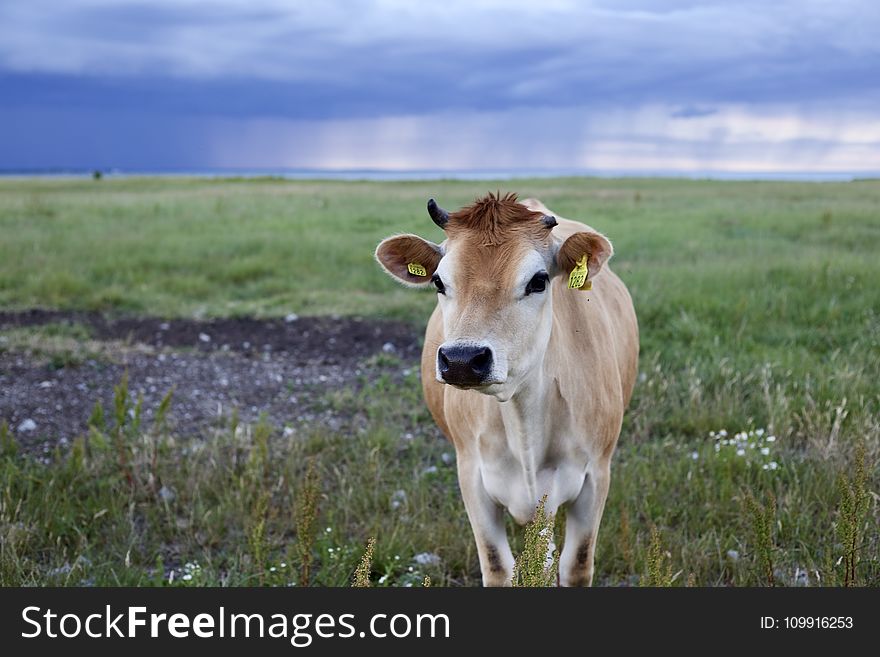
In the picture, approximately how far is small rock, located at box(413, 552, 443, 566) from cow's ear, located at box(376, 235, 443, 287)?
5.54ft

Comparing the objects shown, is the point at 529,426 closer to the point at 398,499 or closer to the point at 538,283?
A: the point at 538,283

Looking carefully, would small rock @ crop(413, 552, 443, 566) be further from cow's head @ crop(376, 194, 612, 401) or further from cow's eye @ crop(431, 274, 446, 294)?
cow's eye @ crop(431, 274, 446, 294)

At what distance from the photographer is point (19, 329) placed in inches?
380

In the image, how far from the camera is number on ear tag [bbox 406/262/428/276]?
417 cm

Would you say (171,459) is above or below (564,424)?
below

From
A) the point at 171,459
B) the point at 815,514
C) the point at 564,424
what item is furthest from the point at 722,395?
the point at 171,459

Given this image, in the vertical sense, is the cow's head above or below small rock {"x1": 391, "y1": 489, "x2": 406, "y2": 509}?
above

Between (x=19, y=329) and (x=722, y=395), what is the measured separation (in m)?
7.65

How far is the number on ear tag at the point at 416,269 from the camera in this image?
13.7 ft

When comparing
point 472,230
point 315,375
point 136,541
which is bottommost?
point 136,541

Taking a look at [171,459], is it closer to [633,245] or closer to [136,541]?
[136,541]

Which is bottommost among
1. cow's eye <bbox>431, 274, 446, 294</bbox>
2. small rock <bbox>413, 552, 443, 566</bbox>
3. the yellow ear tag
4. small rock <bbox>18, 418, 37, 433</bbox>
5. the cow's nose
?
small rock <bbox>413, 552, 443, 566</bbox>

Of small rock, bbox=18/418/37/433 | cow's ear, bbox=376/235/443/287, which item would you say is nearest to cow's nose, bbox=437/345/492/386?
cow's ear, bbox=376/235/443/287

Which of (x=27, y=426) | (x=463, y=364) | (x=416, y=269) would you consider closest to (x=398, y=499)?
(x=416, y=269)
